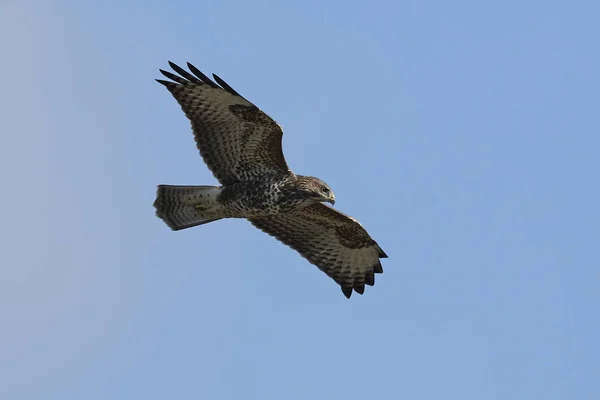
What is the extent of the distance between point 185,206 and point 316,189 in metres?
1.58

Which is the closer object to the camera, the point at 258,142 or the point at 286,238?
the point at 258,142

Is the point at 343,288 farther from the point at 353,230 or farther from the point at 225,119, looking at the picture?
the point at 225,119

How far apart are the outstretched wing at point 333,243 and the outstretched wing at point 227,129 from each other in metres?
1.14

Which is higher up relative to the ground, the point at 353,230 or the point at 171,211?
the point at 353,230

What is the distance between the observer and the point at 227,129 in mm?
14883

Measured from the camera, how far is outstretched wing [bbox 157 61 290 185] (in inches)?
576

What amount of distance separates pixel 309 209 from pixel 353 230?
0.68m

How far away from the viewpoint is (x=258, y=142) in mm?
14867

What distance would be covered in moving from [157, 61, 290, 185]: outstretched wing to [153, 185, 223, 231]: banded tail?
281 millimetres

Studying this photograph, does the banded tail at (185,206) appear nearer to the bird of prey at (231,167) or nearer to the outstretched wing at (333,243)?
the bird of prey at (231,167)

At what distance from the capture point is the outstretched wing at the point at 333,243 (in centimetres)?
1614

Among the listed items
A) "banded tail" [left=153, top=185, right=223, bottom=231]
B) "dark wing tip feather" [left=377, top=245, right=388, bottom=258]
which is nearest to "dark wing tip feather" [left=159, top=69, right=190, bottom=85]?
"banded tail" [left=153, top=185, right=223, bottom=231]

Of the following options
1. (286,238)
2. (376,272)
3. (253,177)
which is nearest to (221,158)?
(253,177)

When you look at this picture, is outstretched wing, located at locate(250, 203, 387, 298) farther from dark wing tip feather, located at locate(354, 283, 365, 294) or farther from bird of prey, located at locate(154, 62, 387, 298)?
bird of prey, located at locate(154, 62, 387, 298)
